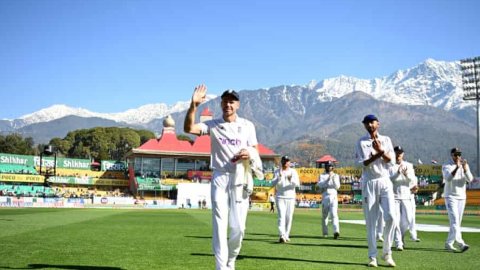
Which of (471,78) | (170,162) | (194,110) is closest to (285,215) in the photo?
(194,110)

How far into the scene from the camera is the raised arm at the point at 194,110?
7191 millimetres

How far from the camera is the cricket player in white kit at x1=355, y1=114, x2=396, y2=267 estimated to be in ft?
30.9

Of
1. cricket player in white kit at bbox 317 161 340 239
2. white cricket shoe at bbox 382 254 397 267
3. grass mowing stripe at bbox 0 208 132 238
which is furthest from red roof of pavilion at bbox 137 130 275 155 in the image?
white cricket shoe at bbox 382 254 397 267

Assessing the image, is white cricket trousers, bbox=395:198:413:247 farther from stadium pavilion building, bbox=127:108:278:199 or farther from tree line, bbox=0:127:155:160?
tree line, bbox=0:127:155:160

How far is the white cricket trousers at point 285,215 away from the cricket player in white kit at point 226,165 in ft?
23.0

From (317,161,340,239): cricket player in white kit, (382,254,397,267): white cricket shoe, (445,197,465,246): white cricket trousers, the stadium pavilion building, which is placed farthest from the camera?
the stadium pavilion building

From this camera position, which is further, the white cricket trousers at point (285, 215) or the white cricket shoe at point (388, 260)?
the white cricket trousers at point (285, 215)

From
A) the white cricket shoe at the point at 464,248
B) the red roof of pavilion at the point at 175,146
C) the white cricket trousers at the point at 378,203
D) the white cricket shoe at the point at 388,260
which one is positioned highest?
the red roof of pavilion at the point at 175,146

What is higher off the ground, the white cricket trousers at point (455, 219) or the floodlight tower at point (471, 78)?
the floodlight tower at point (471, 78)

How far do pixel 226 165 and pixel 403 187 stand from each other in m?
8.38

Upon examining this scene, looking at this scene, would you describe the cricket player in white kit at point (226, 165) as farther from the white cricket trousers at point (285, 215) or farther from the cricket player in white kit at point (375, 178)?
the white cricket trousers at point (285, 215)

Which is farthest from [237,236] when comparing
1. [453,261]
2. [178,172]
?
[178,172]

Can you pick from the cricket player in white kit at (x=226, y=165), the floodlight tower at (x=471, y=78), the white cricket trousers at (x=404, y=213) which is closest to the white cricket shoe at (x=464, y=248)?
the white cricket trousers at (x=404, y=213)

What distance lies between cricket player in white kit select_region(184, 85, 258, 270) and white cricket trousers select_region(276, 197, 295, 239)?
23.0ft
